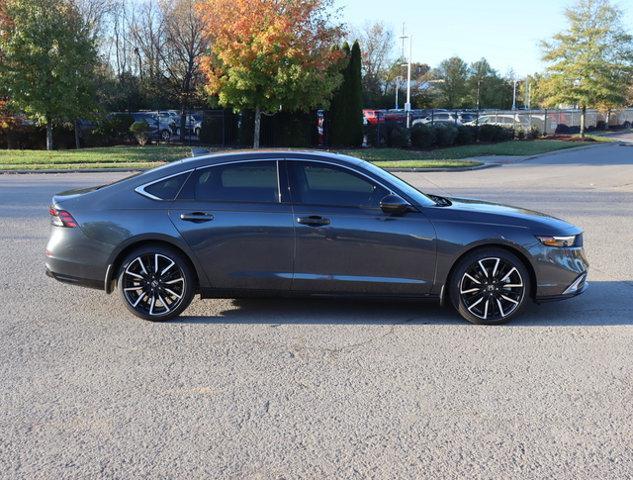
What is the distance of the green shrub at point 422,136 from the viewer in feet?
105

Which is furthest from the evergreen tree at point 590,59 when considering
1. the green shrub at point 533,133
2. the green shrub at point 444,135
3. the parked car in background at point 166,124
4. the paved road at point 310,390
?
the paved road at point 310,390

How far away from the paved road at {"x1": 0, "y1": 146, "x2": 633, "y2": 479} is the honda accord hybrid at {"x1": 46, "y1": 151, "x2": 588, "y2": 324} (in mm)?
331

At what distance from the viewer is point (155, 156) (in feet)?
Answer: 87.9

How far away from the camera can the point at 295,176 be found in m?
6.04

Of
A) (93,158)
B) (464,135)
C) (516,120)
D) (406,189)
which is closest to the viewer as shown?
(406,189)

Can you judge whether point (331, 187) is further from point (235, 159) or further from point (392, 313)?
point (392, 313)

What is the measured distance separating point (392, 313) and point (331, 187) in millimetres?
1367

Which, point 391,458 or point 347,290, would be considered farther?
point 347,290

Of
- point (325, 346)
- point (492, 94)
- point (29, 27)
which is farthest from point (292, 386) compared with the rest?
point (492, 94)

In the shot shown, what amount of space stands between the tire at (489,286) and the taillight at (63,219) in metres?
3.49

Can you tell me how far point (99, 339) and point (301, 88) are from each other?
2335 cm

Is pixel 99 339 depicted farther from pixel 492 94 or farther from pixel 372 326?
pixel 492 94

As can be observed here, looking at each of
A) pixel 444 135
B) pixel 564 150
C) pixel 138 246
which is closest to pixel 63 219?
pixel 138 246

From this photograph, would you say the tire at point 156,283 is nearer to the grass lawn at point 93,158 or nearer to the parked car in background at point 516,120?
the grass lawn at point 93,158
